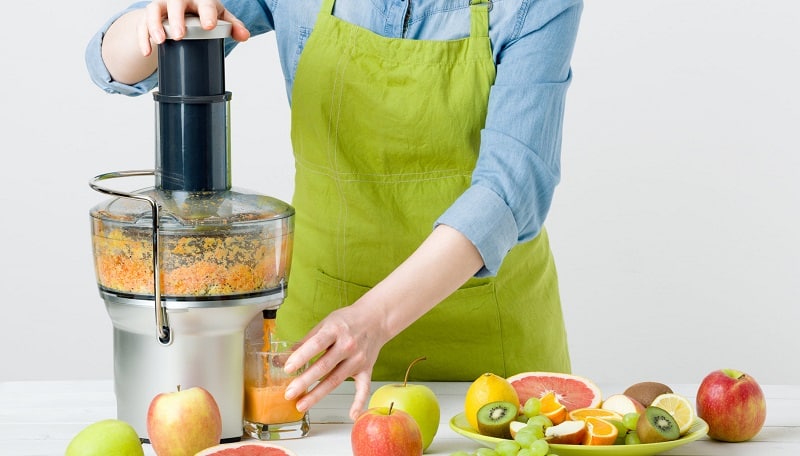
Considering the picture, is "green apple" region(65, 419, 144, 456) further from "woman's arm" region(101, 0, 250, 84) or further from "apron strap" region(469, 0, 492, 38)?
"apron strap" region(469, 0, 492, 38)

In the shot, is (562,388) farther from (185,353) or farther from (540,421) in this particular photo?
(185,353)

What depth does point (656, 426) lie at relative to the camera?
1.37 m

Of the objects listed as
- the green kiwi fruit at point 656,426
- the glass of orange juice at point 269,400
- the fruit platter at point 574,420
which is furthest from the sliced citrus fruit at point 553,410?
the glass of orange juice at point 269,400

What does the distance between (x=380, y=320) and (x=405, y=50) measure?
0.51m

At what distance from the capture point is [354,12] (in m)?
1.84

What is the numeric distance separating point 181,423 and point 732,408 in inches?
28.2

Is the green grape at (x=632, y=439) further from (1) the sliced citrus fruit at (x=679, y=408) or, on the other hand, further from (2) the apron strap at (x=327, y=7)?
(2) the apron strap at (x=327, y=7)

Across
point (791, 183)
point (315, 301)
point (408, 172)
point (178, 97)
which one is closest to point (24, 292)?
point (315, 301)

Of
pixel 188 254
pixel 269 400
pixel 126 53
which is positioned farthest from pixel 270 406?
pixel 126 53

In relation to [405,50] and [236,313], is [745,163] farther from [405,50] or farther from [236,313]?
[236,313]

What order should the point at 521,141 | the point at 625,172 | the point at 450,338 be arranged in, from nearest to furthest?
1. the point at 521,141
2. the point at 450,338
3. the point at 625,172

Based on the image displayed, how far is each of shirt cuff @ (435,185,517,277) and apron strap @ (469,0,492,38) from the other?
31cm

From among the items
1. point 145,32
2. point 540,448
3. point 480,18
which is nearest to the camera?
point 540,448

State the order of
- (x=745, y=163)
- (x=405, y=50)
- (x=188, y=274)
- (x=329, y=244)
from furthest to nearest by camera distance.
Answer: (x=745, y=163) → (x=329, y=244) → (x=405, y=50) → (x=188, y=274)
